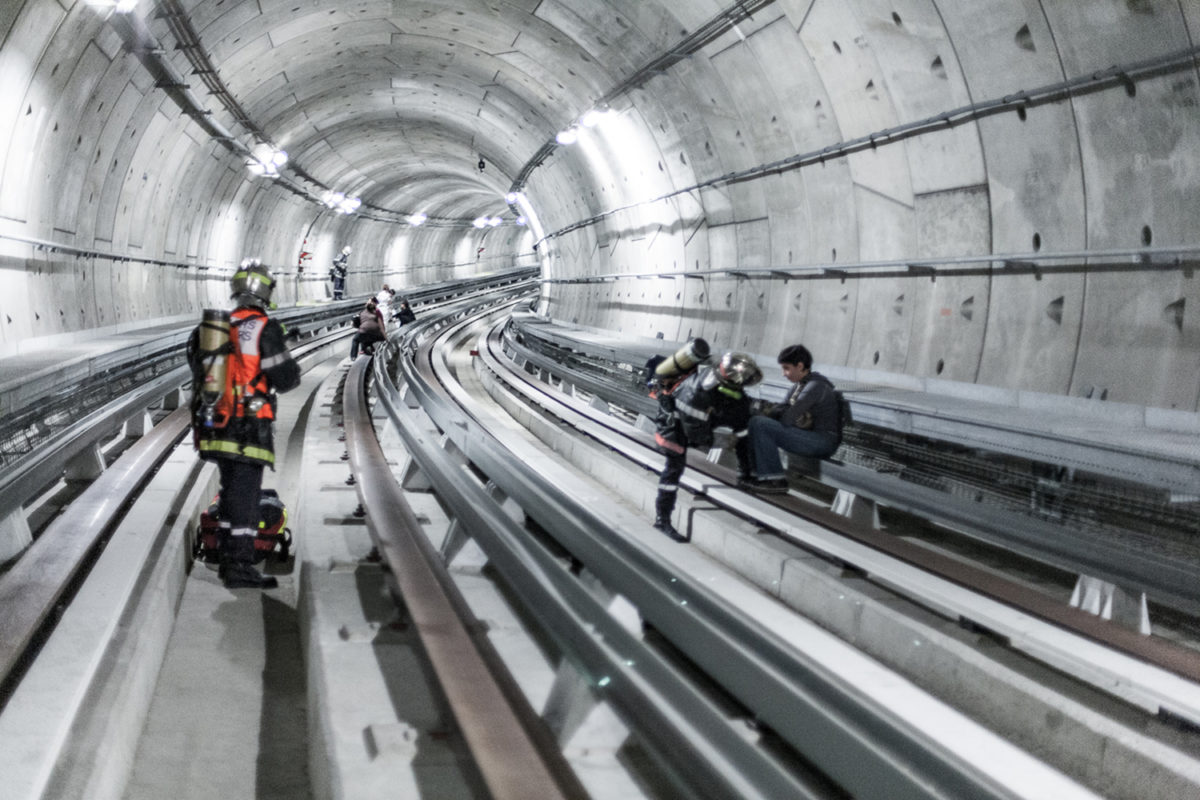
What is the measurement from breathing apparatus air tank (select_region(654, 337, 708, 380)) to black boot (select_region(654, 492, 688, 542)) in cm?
88

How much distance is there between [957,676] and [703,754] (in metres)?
2.66

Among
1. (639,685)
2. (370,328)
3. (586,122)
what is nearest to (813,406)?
(639,685)

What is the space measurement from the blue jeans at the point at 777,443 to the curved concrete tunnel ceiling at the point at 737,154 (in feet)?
7.40

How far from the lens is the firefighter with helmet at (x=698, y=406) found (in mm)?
7348

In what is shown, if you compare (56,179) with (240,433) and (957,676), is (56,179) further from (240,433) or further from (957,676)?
(957,676)

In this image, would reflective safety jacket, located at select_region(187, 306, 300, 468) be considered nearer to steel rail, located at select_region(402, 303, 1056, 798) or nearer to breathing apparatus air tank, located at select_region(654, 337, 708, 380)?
steel rail, located at select_region(402, 303, 1056, 798)

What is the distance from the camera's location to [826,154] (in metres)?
12.3

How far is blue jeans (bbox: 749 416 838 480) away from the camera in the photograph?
26.6 feet

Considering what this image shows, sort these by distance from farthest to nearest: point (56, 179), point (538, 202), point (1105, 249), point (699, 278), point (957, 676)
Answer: point (538, 202), point (699, 278), point (56, 179), point (1105, 249), point (957, 676)

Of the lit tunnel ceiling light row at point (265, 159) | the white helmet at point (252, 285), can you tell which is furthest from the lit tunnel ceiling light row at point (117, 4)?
the lit tunnel ceiling light row at point (265, 159)

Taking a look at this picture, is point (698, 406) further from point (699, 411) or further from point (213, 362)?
point (213, 362)

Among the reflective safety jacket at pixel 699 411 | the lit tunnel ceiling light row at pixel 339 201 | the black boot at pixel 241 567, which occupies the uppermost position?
the lit tunnel ceiling light row at pixel 339 201

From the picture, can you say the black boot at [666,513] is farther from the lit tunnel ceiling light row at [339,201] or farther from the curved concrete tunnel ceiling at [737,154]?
the lit tunnel ceiling light row at [339,201]

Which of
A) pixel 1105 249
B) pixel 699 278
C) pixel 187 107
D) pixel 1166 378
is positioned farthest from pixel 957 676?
pixel 187 107
